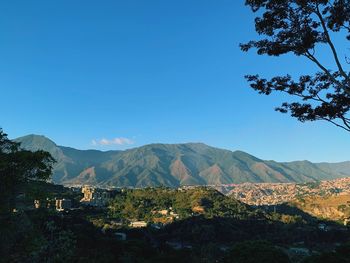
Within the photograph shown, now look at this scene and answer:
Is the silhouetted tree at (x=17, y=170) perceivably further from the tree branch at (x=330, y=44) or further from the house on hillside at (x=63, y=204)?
the house on hillside at (x=63, y=204)

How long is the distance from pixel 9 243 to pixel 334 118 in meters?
15.6

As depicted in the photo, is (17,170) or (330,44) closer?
(330,44)

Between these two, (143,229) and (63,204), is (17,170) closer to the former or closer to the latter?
(143,229)

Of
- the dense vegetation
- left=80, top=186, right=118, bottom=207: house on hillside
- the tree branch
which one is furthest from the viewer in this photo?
left=80, top=186, right=118, bottom=207: house on hillside

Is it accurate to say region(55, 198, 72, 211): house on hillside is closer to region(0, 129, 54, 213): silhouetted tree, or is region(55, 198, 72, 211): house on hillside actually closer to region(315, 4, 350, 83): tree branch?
region(0, 129, 54, 213): silhouetted tree

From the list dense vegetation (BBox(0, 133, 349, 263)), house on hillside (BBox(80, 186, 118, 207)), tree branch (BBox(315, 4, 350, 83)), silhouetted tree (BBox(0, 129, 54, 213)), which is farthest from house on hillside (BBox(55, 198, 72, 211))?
tree branch (BBox(315, 4, 350, 83))

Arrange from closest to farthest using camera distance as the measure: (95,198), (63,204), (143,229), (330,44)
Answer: (330,44) → (143,229) → (63,204) → (95,198)

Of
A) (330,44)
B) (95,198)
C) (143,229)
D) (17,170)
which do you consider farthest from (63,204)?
(330,44)

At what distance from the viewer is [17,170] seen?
18.8 m

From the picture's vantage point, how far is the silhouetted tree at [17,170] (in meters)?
18.5

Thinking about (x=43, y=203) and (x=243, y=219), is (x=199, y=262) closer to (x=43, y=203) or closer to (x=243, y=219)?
(x=43, y=203)

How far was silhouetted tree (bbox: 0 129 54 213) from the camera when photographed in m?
18.5

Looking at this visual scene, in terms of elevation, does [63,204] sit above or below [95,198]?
below

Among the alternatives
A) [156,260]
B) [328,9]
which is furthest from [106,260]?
[328,9]
